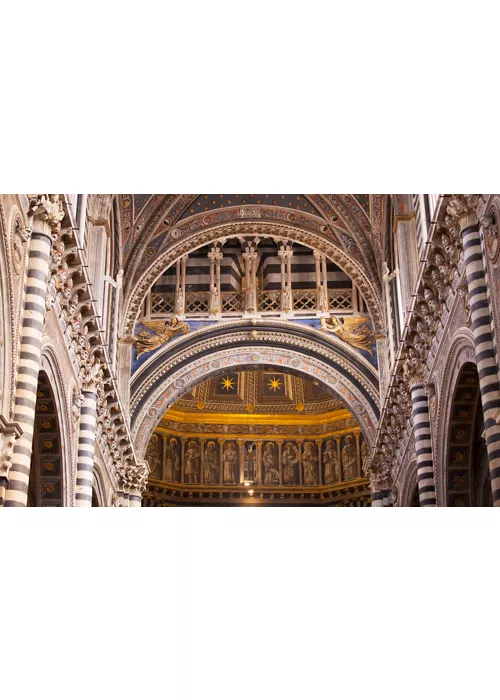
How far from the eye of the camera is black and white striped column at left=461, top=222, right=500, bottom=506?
10383 millimetres

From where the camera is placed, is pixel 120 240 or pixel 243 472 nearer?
pixel 120 240

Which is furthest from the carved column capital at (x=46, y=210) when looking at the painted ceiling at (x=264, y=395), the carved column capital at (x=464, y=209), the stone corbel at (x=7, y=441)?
the painted ceiling at (x=264, y=395)

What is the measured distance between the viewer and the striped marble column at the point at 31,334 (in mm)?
10000

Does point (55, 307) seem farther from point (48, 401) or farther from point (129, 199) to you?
point (129, 199)

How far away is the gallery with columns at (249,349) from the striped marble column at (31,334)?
0.07ft

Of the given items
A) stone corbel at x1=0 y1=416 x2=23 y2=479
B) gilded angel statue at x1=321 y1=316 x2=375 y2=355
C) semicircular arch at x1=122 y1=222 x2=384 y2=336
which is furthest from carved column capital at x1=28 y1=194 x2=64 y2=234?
gilded angel statue at x1=321 y1=316 x2=375 y2=355

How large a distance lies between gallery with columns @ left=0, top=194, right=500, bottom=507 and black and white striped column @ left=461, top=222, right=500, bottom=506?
0.08ft

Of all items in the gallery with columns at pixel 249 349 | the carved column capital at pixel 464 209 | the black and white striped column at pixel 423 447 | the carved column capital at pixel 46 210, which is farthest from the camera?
the black and white striped column at pixel 423 447

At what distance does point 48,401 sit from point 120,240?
726 cm

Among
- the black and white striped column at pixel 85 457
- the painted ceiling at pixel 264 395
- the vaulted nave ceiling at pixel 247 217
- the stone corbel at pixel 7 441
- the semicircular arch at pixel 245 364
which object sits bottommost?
the stone corbel at pixel 7 441

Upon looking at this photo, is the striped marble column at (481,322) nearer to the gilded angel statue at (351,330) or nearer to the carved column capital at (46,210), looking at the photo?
the carved column capital at (46,210)

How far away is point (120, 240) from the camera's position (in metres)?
19.9
